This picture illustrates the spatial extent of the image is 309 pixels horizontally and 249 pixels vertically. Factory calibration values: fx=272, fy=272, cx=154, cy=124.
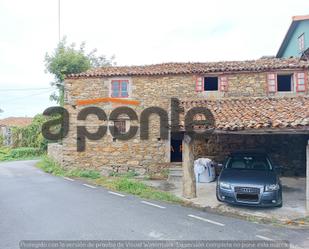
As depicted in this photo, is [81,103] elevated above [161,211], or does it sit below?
above

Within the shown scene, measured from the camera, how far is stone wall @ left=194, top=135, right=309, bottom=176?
13.6 meters

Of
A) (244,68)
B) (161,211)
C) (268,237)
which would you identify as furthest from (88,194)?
(244,68)

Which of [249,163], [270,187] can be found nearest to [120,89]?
[249,163]

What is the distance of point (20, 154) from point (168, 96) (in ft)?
61.4

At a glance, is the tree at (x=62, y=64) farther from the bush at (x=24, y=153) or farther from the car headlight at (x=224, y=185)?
the car headlight at (x=224, y=185)

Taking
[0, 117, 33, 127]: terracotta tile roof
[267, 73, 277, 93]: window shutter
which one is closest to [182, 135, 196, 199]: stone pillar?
[267, 73, 277, 93]: window shutter

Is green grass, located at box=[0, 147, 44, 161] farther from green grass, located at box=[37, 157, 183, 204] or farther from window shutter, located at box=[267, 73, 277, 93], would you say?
window shutter, located at box=[267, 73, 277, 93]

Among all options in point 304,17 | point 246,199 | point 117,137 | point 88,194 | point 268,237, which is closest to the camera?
point 268,237

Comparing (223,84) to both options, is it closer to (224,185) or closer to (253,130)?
(253,130)

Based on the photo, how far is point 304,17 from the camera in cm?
1798

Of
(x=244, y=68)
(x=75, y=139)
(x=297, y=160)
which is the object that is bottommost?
(x=297, y=160)

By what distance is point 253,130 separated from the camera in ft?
27.0

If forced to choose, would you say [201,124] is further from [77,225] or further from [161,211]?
[77,225]

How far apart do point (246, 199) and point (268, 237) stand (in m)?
1.97
